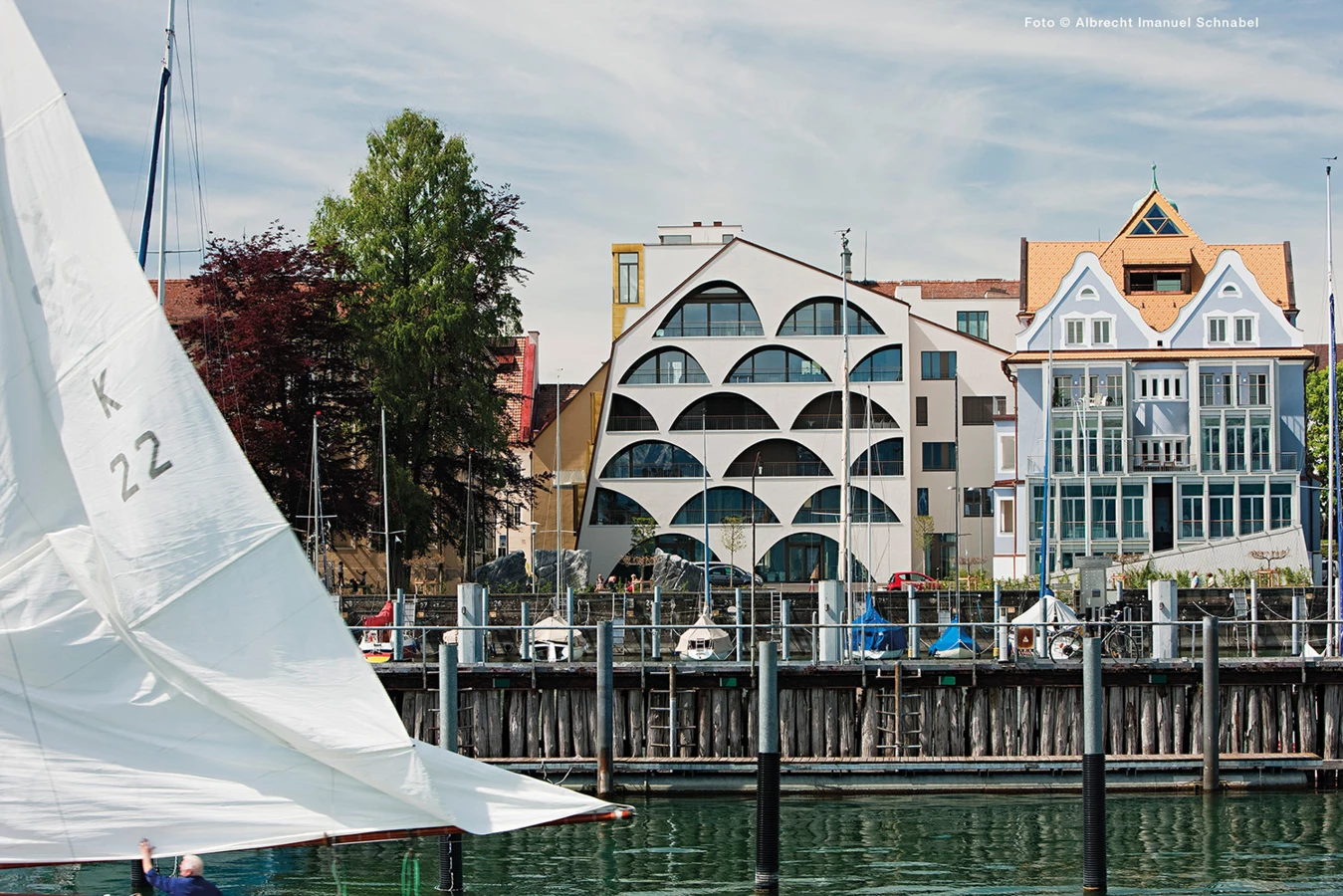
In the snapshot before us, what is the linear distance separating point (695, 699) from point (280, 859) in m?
7.58

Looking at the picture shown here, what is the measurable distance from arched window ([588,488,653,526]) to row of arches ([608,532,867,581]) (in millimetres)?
1739

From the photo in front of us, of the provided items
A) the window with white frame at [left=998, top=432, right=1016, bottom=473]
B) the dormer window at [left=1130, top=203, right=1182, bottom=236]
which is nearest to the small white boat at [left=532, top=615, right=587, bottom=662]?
the window with white frame at [left=998, top=432, right=1016, bottom=473]

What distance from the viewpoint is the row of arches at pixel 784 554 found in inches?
2928

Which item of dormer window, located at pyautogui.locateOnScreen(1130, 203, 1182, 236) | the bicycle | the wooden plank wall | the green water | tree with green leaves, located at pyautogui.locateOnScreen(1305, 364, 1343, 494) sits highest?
dormer window, located at pyautogui.locateOnScreen(1130, 203, 1182, 236)

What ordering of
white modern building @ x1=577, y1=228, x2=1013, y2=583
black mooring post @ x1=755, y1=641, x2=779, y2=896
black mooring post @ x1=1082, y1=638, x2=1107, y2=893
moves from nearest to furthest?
black mooring post @ x1=755, y1=641, x2=779, y2=896 < black mooring post @ x1=1082, y1=638, x2=1107, y2=893 < white modern building @ x1=577, y1=228, x2=1013, y2=583

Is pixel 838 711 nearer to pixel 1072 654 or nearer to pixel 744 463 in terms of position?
pixel 1072 654

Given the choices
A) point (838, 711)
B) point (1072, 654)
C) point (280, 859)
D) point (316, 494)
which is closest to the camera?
point (280, 859)

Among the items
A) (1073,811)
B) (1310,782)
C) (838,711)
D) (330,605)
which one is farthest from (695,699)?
(330,605)

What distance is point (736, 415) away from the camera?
75125 mm

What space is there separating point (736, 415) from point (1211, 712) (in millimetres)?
52416

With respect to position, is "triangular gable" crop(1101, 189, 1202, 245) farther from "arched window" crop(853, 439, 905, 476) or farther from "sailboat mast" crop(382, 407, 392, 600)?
"sailboat mast" crop(382, 407, 392, 600)

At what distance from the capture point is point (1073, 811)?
2262cm

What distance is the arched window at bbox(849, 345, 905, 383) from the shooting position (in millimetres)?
74062

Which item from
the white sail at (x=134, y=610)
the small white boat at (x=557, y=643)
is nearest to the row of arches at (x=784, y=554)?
the small white boat at (x=557, y=643)
